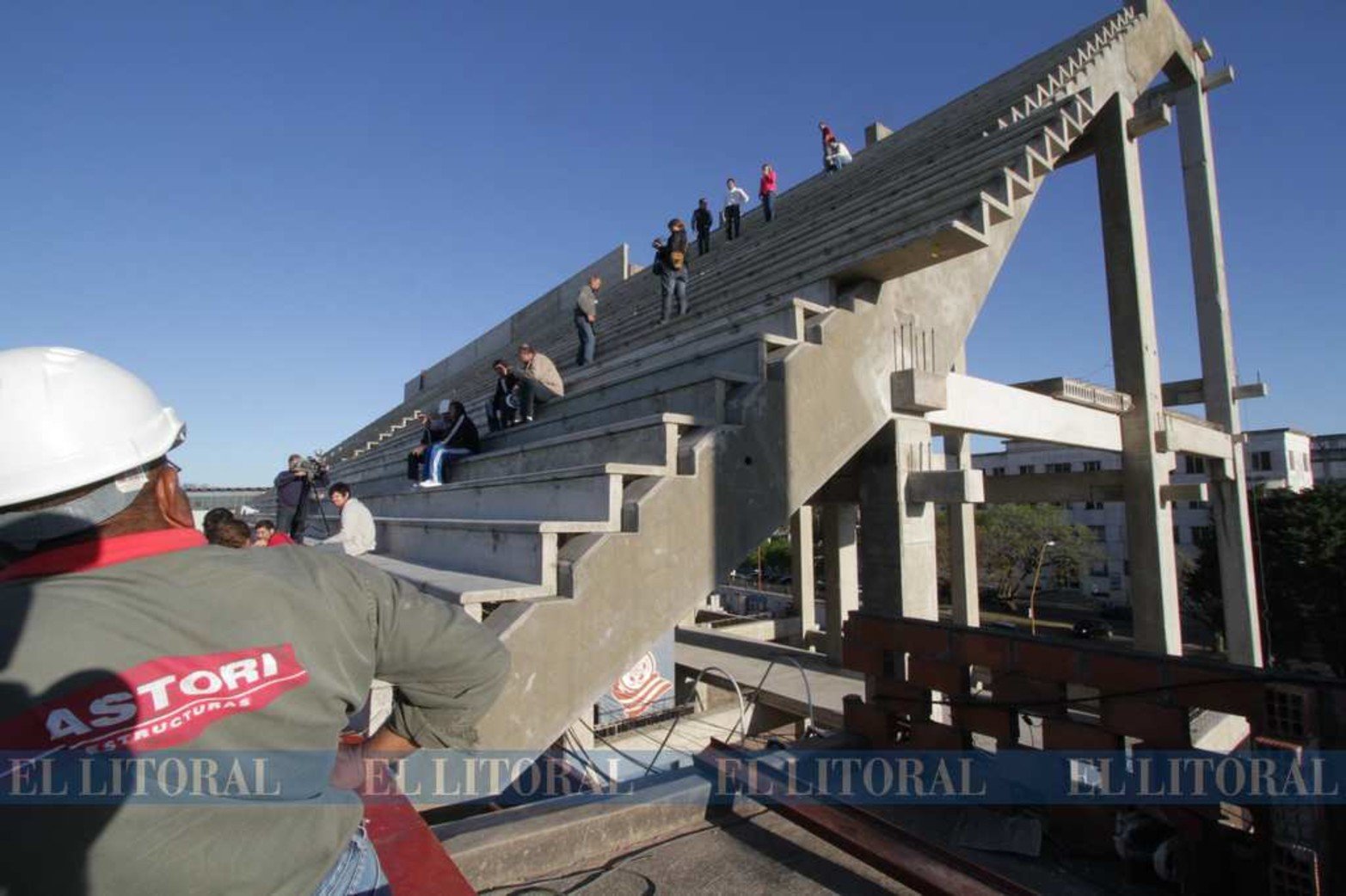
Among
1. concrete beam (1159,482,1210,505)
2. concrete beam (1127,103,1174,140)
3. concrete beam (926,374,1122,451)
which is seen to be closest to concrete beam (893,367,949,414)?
concrete beam (926,374,1122,451)

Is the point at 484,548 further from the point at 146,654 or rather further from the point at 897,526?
the point at 897,526

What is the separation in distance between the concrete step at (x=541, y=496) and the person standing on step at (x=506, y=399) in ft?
6.00

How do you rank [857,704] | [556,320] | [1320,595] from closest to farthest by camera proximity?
[857,704]
[556,320]
[1320,595]

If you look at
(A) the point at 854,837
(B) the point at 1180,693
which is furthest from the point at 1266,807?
(A) the point at 854,837

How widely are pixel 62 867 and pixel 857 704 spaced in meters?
3.90

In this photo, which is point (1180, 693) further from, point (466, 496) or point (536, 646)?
point (466, 496)

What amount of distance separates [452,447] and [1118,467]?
47.3 m

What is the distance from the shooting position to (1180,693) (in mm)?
2814

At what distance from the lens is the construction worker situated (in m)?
0.99

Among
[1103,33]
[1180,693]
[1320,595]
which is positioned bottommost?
[1320,595]

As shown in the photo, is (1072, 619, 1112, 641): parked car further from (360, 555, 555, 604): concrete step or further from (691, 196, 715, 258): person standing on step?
(360, 555, 555, 604): concrete step

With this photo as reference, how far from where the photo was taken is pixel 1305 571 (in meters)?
26.5

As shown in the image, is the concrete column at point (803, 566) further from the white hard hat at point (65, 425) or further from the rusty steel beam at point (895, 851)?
the white hard hat at point (65, 425)

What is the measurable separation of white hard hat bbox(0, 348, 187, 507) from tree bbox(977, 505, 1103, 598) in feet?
161
